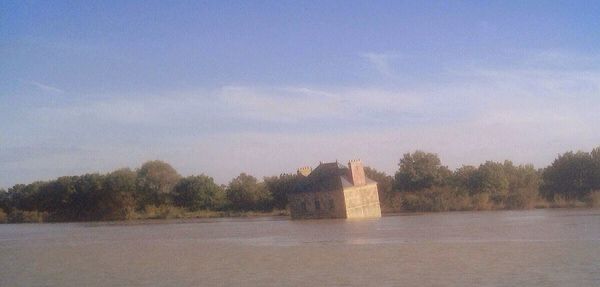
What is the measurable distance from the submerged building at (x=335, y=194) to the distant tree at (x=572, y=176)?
12.1m

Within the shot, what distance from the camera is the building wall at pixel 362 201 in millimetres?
35719

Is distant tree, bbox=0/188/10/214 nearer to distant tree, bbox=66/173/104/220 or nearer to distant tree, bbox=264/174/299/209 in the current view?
distant tree, bbox=66/173/104/220

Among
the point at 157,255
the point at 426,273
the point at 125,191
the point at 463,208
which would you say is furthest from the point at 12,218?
the point at 426,273

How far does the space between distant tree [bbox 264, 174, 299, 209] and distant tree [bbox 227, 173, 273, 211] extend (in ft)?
1.38

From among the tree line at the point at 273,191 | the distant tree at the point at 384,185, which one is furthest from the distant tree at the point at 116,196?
the distant tree at the point at 384,185

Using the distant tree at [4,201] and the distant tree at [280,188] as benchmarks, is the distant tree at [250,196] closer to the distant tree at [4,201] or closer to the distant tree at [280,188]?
the distant tree at [280,188]

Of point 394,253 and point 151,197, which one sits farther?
point 151,197

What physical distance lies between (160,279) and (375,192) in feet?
91.2

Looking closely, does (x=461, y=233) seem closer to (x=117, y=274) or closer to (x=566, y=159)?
(x=117, y=274)

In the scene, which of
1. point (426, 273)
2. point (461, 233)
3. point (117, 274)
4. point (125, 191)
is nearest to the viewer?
point (426, 273)

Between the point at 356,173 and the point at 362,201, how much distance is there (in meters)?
1.92

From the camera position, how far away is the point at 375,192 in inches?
1517

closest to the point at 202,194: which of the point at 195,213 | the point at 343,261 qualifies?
the point at 195,213

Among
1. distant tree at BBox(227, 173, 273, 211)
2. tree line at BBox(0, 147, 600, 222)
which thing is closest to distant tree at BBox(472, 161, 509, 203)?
tree line at BBox(0, 147, 600, 222)
